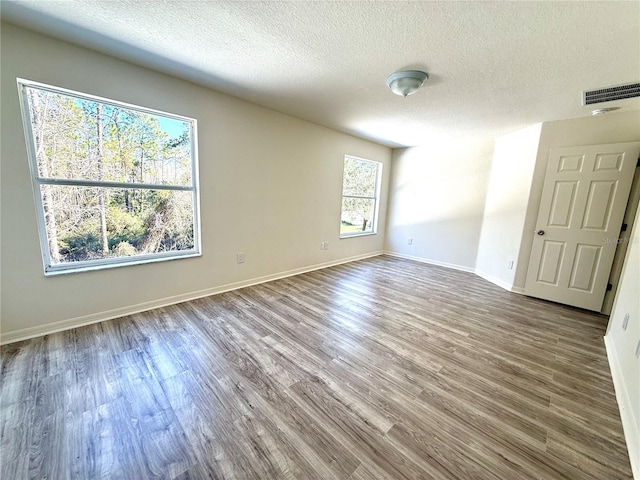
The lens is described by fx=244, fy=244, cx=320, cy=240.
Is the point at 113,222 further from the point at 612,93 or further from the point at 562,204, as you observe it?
the point at 562,204

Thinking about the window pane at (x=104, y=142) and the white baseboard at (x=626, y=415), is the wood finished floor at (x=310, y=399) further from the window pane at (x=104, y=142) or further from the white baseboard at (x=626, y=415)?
the window pane at (x=104, y=142)

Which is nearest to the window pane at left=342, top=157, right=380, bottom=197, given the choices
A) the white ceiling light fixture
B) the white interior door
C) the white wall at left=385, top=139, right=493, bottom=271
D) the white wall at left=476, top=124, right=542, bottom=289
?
the white wall at left=385, top=139, right=493, bottom=271

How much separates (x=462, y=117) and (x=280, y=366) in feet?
11.9

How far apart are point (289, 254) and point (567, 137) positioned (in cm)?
403

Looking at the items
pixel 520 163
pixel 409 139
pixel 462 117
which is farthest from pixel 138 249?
pixel 520 163

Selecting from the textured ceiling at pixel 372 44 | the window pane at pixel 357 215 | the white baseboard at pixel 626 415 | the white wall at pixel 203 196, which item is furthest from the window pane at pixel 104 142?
the white baseboard at pixel 626 415

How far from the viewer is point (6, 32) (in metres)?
1.75

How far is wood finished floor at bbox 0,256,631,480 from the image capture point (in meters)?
1.18

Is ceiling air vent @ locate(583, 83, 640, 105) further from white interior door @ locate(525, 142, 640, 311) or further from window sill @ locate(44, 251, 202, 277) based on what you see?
window sill @ locate(44, 251, 202, 277)

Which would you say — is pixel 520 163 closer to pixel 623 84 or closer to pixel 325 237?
pixel 623 84

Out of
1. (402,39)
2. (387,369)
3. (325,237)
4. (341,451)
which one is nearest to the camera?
(341,451)

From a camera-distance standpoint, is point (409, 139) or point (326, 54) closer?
point (326, 54)

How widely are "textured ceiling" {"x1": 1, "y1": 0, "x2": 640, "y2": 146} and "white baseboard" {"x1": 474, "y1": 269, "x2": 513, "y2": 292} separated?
2323mm

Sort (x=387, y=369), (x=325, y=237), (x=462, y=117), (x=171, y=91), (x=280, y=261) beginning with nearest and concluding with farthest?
(x=387, y=369)
(x=171, y=91)
(x=462, y=117)
(x=280, y=261)
(x=325, y=237)
